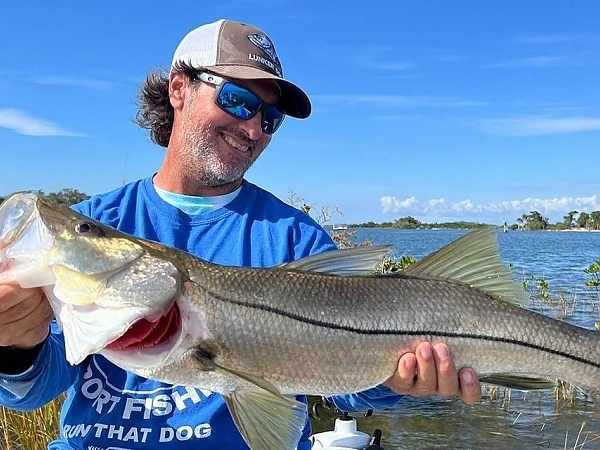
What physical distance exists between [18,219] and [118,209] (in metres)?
1.26

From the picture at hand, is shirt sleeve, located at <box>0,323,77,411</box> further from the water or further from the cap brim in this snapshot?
the water

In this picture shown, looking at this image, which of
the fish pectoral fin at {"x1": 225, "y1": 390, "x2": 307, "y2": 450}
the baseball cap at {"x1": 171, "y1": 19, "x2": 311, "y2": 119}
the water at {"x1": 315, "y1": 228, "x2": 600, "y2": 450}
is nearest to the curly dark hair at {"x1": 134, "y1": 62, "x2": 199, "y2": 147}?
the baseball cap at {"x1": 171, "y1": 19, "x2": 311, "y2": 119}

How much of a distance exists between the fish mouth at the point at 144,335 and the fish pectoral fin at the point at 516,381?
1.25 meters

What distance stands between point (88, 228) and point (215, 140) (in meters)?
1.42

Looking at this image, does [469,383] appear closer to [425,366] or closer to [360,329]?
[425,366]

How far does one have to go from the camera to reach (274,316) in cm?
251

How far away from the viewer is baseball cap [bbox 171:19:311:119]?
12.0 feet

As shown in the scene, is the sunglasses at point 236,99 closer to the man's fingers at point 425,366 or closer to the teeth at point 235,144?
the teeth at point 235,144

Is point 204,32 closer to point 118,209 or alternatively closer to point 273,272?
point 118,209

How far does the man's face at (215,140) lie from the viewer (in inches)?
143

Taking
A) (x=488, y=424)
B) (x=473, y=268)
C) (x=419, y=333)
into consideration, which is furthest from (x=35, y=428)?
(x=488, y=424)

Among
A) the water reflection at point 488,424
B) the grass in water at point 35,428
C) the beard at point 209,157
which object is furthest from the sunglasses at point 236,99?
the water reflection at point 488,424

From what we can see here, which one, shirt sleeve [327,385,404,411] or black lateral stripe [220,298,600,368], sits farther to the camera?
shirt sleeve [327,385,404,411]

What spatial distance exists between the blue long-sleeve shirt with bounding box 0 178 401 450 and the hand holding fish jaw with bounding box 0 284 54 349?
214 millimetres
